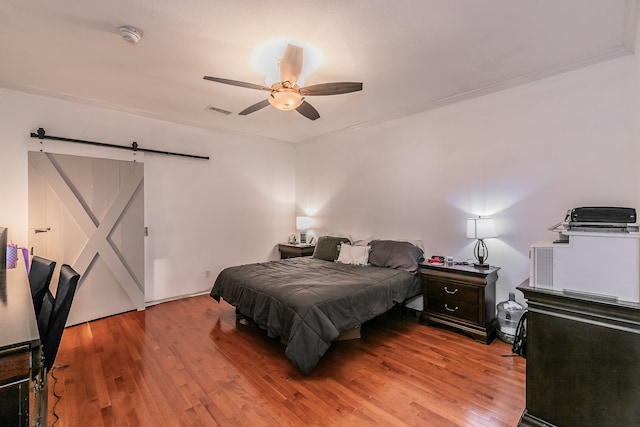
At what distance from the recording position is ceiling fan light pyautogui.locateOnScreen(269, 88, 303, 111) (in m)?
2.39

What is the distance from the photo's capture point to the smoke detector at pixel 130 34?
7.02 ft

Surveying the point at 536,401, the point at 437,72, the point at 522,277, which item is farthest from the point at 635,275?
the point at 437,72

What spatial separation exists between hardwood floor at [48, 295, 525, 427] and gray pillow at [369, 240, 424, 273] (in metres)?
0.77

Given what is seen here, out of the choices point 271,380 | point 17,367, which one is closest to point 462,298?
point 271,380

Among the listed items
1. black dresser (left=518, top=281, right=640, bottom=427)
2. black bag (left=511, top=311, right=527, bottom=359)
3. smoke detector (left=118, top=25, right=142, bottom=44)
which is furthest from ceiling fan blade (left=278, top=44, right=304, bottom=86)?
black bag (left=511, top=311, right=527, bottom=359)

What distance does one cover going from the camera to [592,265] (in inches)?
63.0

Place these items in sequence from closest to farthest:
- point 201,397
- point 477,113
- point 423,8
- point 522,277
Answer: point 423,8, point 201,397, point 522,277, point 477,113

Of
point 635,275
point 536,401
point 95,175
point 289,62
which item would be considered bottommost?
point 536,401

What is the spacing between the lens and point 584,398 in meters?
1.55

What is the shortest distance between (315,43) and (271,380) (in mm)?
2762

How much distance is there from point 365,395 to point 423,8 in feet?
9.07

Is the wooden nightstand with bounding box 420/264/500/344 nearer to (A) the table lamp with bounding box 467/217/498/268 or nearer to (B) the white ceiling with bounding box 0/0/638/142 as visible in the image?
(A) the table lamp with bounding box 467/217/498/268

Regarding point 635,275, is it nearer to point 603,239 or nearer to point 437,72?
point 603,239

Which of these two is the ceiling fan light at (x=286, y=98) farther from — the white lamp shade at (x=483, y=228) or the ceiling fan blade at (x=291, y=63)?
the white lamp shade at (x=483, y=228)
